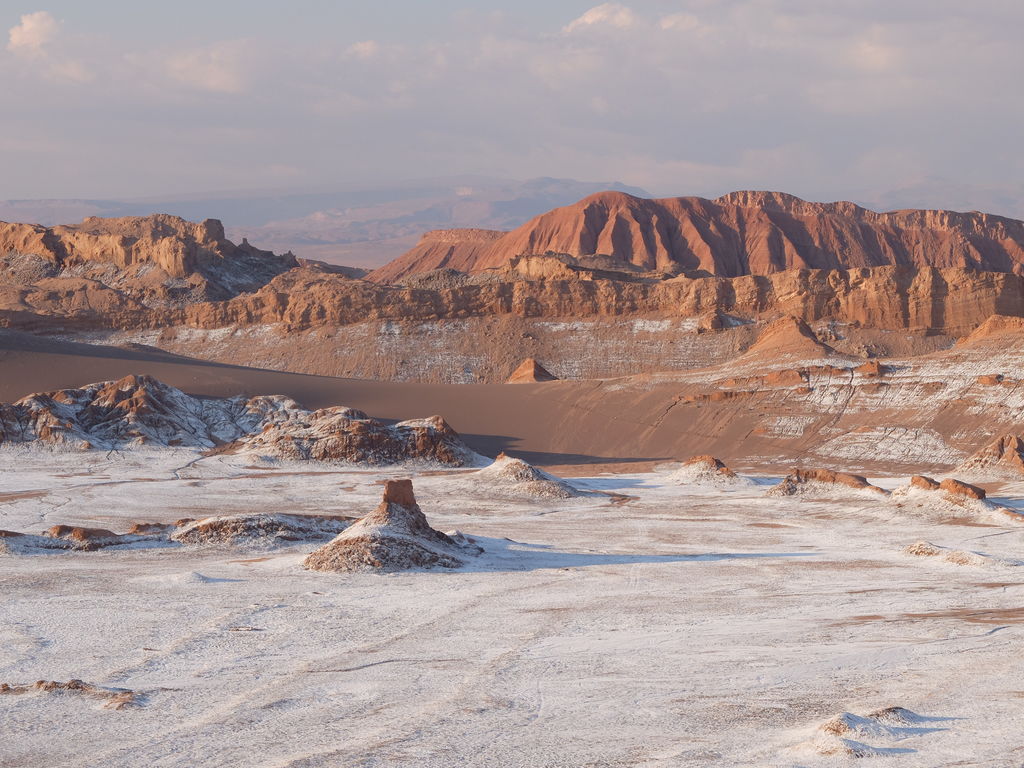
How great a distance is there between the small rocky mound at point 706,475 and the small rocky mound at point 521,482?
3409mm

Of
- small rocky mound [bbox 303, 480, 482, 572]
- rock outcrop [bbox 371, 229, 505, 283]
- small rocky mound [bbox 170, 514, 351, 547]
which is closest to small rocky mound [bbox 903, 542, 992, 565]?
small rocky mound [bbox 303, 480, 482, 572]

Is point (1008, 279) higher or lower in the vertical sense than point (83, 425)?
higher

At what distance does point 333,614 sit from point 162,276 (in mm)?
91097

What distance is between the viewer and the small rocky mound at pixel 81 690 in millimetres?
11727

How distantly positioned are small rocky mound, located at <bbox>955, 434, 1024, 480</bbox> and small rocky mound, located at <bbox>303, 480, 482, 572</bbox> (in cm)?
1926

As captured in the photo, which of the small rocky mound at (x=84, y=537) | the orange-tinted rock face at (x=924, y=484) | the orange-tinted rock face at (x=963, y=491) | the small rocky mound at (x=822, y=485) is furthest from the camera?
the small rocky mound at (x=822, y=485)

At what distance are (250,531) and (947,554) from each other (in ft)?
41.6

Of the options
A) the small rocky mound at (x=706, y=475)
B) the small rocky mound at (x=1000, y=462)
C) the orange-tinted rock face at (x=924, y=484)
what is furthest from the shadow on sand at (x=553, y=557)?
the small rocky mound at (x=1000, y=462)

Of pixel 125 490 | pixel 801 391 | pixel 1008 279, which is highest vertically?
pixel 1008 279

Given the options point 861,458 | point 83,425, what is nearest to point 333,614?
point 861,458

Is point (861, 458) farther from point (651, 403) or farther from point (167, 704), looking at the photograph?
point (167, 704)

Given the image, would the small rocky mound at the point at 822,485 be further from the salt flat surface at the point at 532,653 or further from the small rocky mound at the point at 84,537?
the small rocky mound at the point at 84,537

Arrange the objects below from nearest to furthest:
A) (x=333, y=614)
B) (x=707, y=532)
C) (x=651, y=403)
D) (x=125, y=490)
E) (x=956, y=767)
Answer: (x=956, y=767) → (x=333, y=614) → (x=707, y=532) → (x=125, y=490) → (x=651, y=403)

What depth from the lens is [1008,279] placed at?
7119 centimetres
